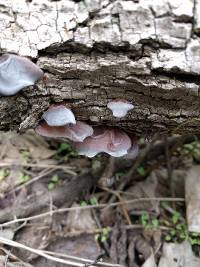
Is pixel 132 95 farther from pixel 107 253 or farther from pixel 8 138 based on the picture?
pixel 8 138

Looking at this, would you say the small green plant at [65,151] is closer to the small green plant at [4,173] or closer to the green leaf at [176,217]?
the small green plant at [4,173]

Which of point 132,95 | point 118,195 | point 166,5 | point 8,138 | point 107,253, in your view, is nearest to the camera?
point 166,5

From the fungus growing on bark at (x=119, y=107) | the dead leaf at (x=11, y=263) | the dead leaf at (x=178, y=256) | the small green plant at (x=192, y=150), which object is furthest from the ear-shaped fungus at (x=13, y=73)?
the small green plant at (x=192, y=150)

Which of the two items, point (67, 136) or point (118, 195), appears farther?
point (118, 195)

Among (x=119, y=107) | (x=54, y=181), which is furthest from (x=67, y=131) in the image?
(x=54, y=181)

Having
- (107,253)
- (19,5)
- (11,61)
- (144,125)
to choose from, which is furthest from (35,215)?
(19,5)

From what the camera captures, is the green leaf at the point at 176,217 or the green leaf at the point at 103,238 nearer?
the green leaf at the point at 103,238
